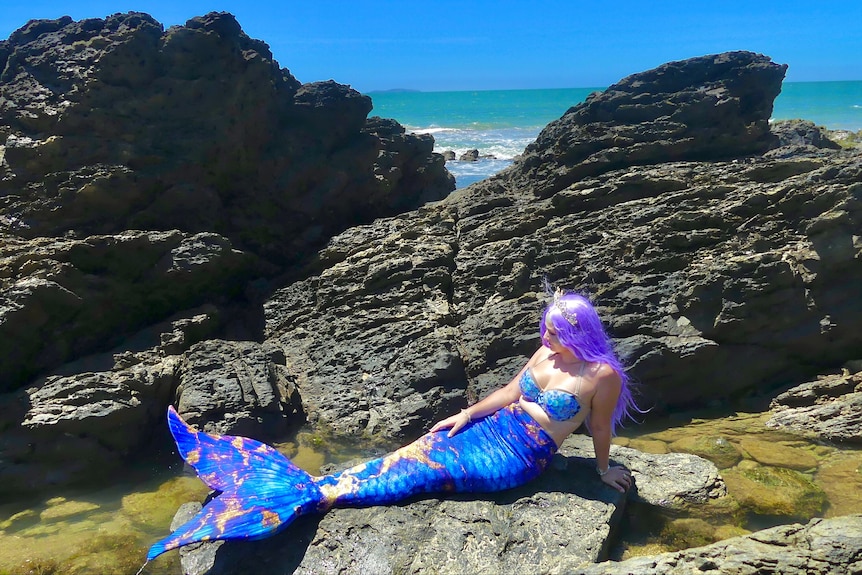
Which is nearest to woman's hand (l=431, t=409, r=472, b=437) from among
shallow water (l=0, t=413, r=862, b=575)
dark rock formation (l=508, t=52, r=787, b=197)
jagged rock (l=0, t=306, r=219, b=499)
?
shallow water (l=0, t=413, r=862, b=575)

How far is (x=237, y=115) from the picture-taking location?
26.0ft

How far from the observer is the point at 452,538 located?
3.62 meters

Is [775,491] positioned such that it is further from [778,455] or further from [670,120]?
[670,120]

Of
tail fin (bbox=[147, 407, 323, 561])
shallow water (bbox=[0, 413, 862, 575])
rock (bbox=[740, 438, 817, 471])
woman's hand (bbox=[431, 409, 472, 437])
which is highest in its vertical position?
woman's hand (bbox=[431, 409, 472, 437])

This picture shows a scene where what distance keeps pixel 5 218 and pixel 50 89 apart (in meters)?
1.80

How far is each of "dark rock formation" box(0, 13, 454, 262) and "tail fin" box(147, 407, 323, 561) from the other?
12.6 feet

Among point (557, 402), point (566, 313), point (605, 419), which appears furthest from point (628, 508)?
point (566, 313)

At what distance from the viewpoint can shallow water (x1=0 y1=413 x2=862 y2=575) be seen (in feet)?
13.6

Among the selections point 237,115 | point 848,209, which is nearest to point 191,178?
point 237,115

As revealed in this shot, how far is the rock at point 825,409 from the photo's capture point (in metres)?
5.36

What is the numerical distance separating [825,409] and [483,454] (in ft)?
12.5

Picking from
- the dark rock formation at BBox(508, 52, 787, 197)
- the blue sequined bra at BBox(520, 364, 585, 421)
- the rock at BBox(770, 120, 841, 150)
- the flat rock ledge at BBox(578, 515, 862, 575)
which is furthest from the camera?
the rock at BBox(770, 120, 841, 150)

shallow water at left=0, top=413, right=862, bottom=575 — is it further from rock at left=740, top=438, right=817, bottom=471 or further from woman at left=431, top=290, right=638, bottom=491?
woman at left=431, top=290, right=638, bottom=491

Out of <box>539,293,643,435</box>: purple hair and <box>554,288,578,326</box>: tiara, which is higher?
<box>554,288,578,326</box>: tiara
